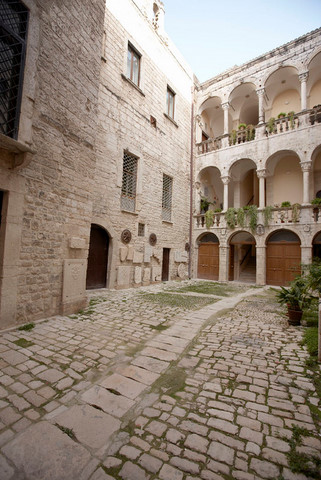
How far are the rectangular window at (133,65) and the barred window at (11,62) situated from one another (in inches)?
245

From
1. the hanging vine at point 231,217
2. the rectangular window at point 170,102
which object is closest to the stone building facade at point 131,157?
the rectangular window at point 170,102

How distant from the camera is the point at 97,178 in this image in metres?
7.71

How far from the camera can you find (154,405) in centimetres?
219

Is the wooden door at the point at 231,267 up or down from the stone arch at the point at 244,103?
down

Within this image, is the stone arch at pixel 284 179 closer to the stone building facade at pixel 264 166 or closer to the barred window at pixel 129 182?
the stone building facade at pixel 264 166

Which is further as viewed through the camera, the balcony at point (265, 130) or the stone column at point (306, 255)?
the balcony at point (265, 130)

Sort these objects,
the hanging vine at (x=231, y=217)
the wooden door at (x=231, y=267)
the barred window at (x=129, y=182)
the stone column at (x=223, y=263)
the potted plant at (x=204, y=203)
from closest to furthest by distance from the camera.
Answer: the barred window at (x=129, y=182) < the hanging vine at (x=231, y=217) < the stone column at (x=223, y=263) < the wooden door at (x=231, y=267) < the potted plant at (x=204, y=203)

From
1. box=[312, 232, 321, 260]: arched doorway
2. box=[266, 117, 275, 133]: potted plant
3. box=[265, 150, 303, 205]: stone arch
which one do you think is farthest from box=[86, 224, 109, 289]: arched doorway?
box=[266, 117, 275, 133]: potted plant

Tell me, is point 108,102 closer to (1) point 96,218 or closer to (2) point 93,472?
(1) point 96,218

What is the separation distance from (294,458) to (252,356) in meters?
1.63

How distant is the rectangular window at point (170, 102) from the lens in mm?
12256

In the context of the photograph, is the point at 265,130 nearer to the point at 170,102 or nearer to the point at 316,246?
the point at 170,102

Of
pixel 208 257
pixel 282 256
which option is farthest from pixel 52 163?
pixel 282 256

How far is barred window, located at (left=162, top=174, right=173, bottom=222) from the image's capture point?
1186 centimetres
